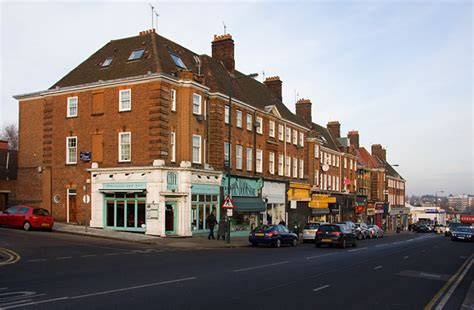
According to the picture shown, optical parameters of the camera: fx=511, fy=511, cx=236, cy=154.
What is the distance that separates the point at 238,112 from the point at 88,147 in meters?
11.9

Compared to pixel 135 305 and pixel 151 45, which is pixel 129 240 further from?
pixel 135 305

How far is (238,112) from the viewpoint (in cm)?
3991

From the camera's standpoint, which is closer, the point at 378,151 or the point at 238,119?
the point at 238,119

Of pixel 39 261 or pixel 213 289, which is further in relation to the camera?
pixel 39 261

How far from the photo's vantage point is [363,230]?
49.3 metres

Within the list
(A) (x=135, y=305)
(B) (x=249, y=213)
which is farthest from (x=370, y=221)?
(A) (x=135, y=305)

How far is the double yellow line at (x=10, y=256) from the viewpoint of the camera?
664 inches

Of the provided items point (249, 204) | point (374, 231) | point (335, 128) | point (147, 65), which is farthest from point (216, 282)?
point (335, 128)

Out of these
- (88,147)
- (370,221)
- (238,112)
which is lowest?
(370,221)

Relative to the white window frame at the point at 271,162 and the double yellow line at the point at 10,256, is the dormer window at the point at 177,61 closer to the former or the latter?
the white window frame at the point at 271,162

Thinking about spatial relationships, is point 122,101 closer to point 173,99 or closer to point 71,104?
point 173,99

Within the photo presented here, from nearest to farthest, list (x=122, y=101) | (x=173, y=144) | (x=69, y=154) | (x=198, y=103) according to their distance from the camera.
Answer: (x=173, y=144) < (x=122, y=101) < (x=198, y=103) < (x=69, y=154)

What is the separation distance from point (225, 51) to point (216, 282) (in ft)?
108

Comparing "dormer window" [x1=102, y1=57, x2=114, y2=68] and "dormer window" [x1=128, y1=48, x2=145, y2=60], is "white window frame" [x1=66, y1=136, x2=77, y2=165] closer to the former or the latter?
"dormer window" [x1=102, y1=57, x2=114, y2=68]
